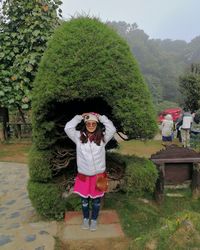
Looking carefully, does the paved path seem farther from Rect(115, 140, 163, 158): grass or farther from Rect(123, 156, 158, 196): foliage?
Rect(115, 140, 163, 158): grass

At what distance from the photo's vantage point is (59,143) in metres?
5.79

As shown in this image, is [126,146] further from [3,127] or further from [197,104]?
[197,104]

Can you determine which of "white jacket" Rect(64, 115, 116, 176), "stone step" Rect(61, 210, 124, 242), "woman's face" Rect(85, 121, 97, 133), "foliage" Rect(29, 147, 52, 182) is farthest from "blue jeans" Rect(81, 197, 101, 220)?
"woman's face" Rect(85, 121, 97, 133)

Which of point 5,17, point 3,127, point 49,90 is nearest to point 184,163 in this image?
point 49,90

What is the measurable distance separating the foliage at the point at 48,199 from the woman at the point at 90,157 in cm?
51

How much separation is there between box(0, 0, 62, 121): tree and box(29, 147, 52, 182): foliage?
6720 mm

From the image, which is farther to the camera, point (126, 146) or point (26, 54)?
point (126, 146)

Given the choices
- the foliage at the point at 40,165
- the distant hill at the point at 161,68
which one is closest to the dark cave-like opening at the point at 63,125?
the foliage at the point at 40,165

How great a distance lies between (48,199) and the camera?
518 centimetres

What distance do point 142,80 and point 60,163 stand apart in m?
1.80

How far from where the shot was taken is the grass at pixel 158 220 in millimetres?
3809

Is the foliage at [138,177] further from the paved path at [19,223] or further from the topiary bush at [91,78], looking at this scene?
the paved path at [19,223]

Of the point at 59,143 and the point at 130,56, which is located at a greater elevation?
the point at 130,56

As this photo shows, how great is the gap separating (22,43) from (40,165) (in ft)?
25.8
